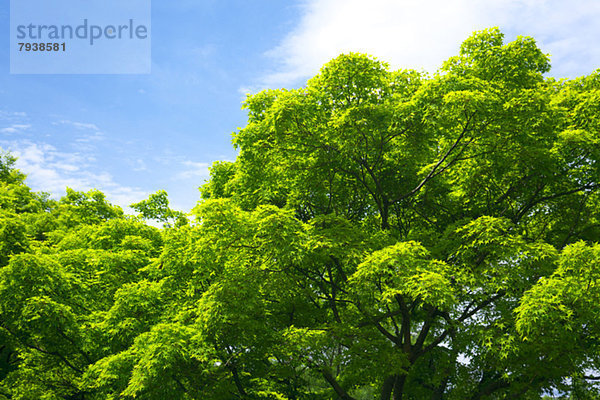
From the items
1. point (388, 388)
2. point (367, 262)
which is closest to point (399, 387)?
point (388, 388)

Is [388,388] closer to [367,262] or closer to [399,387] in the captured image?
[399,387]

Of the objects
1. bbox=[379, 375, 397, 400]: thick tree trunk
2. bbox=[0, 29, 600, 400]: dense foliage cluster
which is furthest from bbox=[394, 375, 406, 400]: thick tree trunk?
bbox=[379, 375, 397, 400]: thick tree trunk

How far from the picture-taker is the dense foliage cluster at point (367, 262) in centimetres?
1162

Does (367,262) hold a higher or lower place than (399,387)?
higher

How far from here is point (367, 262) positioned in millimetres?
11055

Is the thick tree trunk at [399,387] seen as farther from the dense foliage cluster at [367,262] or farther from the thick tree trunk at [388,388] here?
the thick tree trunk at [388,388]

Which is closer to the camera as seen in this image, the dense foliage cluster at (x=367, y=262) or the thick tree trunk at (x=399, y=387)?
the dense foliage cluster at (x=367, y=262)

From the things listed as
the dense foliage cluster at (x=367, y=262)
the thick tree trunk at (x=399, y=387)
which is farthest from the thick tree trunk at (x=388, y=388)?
the thick tree trunk at (x=399, y=387)

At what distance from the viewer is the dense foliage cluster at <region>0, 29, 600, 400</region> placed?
38.1ft

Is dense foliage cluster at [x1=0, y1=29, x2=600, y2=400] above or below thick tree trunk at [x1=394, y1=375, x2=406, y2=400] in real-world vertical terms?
above

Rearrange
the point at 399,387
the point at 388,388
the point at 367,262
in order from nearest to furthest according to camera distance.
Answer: the point at 367,262
the point at 399,387
the point at 388,388

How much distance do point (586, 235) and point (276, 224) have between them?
10.9 m

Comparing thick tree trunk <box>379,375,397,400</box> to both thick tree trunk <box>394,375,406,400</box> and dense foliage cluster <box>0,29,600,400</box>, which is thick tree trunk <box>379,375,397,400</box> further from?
thick tree trunk <box>394,375,406,400</box>

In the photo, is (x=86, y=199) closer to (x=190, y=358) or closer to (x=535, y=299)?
(x=190, y=358)
